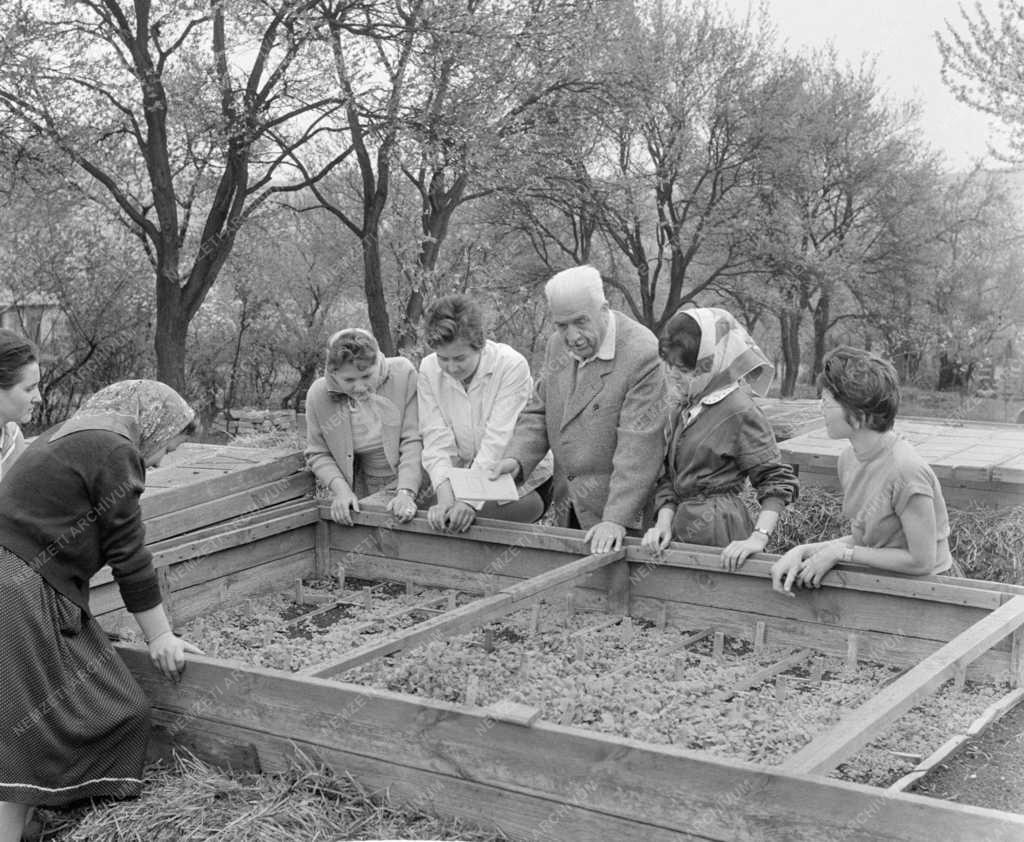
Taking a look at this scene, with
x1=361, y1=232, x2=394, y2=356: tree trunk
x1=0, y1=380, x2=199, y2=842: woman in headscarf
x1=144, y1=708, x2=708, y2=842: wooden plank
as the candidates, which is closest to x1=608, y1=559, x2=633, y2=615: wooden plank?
x1=144, y1=708, x2=708, y2=842: wooden plank

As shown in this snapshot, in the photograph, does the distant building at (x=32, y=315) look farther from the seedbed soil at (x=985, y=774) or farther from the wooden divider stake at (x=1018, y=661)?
the seedbed soil at (x=985, y=774)

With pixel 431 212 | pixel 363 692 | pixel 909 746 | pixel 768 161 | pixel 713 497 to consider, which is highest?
pixel 768 161

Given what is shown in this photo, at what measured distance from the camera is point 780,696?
11.3ft

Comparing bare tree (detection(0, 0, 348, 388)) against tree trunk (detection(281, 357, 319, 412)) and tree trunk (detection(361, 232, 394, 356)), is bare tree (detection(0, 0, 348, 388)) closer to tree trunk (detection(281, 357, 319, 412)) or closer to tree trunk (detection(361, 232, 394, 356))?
tree trunk (detection(361, 232, 394, 356))

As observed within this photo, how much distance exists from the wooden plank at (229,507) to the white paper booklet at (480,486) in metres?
1.08

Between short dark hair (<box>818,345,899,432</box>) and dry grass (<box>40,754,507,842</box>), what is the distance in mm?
1681

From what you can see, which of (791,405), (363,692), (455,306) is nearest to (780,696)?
(363,692)

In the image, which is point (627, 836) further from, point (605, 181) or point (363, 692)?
point (605, 181)

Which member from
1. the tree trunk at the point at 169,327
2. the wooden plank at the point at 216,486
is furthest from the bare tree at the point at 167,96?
the wooden plank at the point at 216,486

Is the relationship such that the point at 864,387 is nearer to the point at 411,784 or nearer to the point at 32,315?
the point at 411,784

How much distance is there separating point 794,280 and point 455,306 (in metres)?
20.6

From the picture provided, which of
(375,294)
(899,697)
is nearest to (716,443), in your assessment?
(899,697)

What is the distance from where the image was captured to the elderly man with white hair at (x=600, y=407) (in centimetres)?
418

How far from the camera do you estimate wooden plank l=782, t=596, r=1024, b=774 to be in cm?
235
